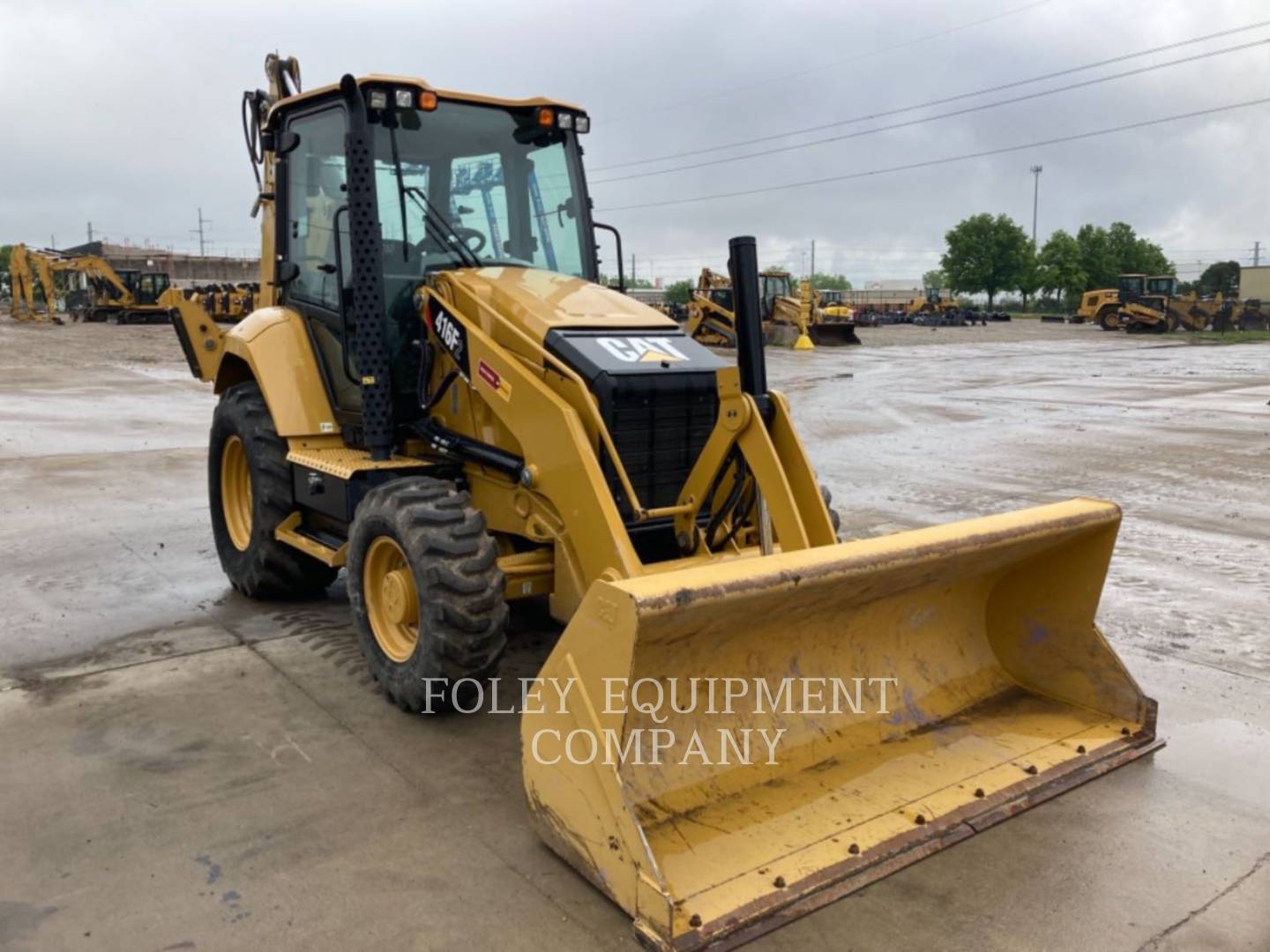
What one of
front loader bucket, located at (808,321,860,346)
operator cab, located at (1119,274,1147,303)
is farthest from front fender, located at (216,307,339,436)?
operator cab, located at (1119,274,1147,303)

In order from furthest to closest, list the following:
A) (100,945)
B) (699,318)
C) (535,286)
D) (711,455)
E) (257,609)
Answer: (699,318), (257,609), (535,286), (711,455), (100,945)

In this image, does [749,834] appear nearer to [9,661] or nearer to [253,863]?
[253,863]

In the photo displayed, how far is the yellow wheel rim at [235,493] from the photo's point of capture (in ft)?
21.6

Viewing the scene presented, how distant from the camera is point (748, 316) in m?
4.07

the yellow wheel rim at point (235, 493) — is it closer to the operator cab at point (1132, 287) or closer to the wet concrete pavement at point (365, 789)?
the wet concrete pavement at point (365, 789)

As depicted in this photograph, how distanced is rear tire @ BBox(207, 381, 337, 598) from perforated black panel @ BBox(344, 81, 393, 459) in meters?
0.98

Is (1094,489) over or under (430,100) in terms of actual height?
under

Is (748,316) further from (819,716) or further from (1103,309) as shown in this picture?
(1103,309)

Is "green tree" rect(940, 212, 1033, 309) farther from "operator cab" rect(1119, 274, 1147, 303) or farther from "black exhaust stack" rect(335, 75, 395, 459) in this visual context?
"black exhaust stack" rect(335, 75, 395, 459)

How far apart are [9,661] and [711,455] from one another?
3.71 meters

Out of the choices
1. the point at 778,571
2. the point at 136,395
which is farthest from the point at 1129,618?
the point at 136,395

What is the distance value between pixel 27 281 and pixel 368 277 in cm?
4808

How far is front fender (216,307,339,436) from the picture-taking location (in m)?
5.69

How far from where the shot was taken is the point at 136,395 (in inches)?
738
